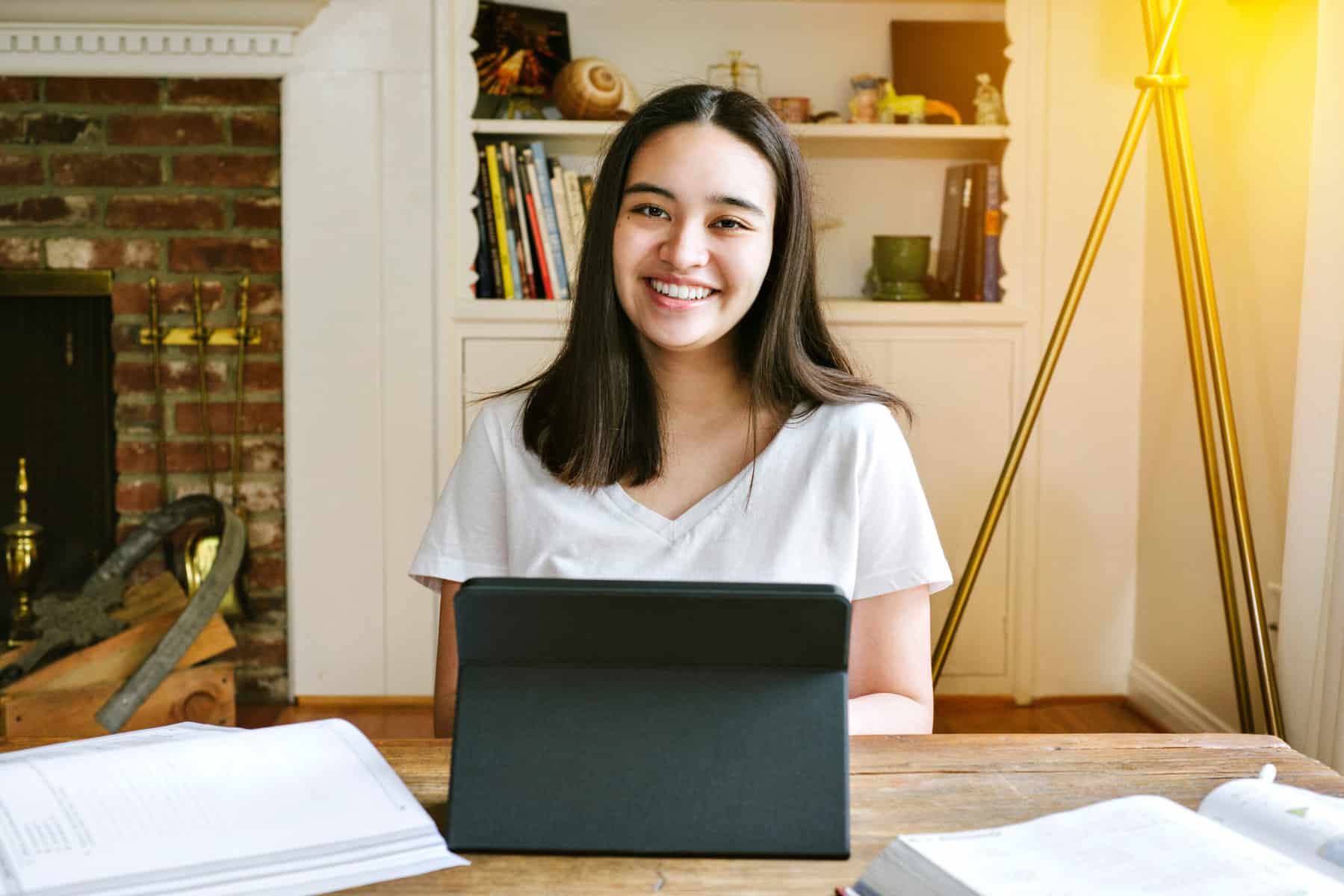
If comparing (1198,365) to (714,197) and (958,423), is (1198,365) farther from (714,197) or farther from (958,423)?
(714,197)

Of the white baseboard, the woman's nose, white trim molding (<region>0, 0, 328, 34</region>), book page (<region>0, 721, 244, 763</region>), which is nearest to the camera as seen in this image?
book page (<region>0, 721, 244, 763</region>)

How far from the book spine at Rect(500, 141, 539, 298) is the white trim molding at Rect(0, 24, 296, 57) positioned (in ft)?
1.74

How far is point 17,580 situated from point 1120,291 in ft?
8.35

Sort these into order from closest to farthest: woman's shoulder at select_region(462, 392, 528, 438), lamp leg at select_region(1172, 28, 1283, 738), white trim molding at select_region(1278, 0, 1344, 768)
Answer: woman's shoulder at select_region(462, 392, 528, 438)
white trim molding at select_region(1278, 0, 1344, 768)
lamp leg at select_region(1172, 28, 1283, 738)

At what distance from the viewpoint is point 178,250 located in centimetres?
279

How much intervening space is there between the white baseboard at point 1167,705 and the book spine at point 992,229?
0.92 meters

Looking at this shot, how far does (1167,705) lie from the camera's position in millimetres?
2689

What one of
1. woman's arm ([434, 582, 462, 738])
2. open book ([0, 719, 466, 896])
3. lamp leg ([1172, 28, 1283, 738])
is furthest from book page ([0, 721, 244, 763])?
lamp leg ([1172, 28, 1283, 738])

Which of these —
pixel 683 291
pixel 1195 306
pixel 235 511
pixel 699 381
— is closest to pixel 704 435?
pixel 699 381

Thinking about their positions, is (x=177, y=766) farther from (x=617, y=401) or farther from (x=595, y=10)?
(x=595, y=10)

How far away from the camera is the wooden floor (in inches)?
106

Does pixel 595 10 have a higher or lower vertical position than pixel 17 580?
higher

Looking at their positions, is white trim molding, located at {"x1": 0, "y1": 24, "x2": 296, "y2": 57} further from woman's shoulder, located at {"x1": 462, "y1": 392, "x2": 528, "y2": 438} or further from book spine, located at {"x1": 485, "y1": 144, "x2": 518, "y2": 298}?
woman's shoulder, located at {"x1": 462, "y1": 392, "x2": 528, "y2": 438}

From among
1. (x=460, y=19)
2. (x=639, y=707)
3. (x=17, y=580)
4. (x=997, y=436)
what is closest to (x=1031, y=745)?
(x=639, y=707)
